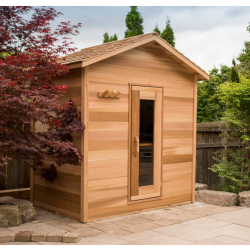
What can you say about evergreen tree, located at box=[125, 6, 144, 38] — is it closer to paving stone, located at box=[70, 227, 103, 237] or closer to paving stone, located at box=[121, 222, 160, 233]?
paving stone, located at box=[121, 222, 160, 233]

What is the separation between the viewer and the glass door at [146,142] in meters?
6.57

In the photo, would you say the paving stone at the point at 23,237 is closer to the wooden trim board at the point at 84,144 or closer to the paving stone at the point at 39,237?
the paving stone at the point at 39,237

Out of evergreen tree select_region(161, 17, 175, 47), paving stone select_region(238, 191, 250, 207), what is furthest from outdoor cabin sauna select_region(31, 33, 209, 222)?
evergreen tree select_region(161, 17, 175, 47)

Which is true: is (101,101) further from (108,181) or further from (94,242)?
(94,242)

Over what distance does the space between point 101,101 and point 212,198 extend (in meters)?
3.27

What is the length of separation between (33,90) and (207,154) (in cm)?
543

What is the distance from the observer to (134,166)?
6.58 meters

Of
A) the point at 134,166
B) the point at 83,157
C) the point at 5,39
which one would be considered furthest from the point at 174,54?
the point at 5,39

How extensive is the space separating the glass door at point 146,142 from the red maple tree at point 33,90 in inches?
47.4

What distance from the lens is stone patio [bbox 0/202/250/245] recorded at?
4.97m

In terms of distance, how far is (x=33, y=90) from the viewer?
5473 millimetres

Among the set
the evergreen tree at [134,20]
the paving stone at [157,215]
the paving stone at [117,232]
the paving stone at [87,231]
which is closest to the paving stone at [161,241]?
the paving stone at [117,232]

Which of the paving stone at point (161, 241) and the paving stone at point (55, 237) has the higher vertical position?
the paving stone at point (55, 237)

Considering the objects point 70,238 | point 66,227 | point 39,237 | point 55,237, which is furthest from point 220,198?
point 39,237
